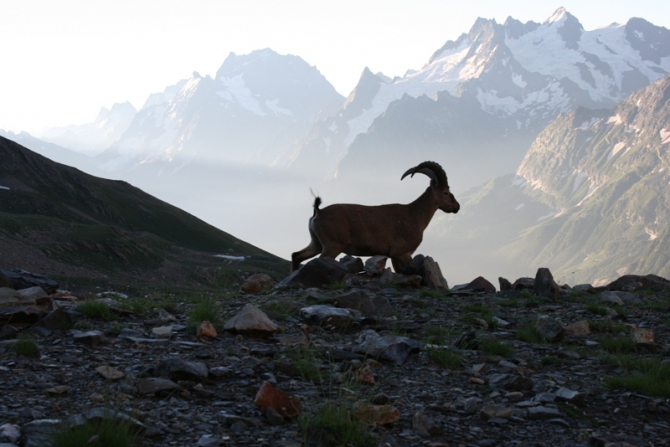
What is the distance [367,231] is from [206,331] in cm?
869

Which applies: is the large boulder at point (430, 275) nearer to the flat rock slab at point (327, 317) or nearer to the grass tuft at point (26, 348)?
the flat rock slab at point (327, 317)

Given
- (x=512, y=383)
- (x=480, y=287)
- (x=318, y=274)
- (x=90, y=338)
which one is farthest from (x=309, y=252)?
(x=512, y=383)

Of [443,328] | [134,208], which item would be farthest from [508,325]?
[134,208]

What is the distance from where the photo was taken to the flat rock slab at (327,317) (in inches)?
385

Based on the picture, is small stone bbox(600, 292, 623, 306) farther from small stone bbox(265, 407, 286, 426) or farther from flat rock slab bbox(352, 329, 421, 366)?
small stone bbox(265, 407, 286, 426)

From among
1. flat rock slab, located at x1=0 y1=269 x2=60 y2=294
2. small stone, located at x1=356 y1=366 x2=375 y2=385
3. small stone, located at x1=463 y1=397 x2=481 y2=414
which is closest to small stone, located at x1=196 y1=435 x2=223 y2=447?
small stone, located at x1=356 y1=366 x2=375 y2=385

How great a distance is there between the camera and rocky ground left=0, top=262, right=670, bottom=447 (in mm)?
5531

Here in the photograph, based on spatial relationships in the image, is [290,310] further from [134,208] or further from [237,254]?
[134,208]

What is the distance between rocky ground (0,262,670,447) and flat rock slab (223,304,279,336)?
1.1 inches

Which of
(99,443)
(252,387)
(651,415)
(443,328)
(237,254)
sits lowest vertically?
(99,443)

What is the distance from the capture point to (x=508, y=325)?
35.9 feet

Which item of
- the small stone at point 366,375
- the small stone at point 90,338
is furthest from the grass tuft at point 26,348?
the small stone at point 366,375

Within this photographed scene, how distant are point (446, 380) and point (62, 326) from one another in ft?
17.3

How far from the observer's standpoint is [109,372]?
6.57 metres
